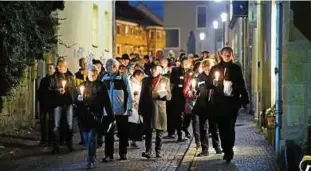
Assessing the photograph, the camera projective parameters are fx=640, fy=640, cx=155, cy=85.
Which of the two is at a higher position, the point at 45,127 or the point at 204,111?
the point at 204,111

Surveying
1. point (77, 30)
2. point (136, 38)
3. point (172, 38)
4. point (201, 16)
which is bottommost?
point (77, 30)

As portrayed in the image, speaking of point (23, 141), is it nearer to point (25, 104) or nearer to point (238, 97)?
point (25, 104)

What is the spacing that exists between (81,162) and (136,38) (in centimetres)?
6620

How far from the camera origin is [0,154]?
13.3m

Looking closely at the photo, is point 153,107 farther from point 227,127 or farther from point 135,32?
point 135,32

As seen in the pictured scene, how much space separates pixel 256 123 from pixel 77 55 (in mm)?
7660

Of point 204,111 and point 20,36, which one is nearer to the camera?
point 204,111

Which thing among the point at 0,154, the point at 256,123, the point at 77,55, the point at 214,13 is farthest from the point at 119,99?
the point at 214,13

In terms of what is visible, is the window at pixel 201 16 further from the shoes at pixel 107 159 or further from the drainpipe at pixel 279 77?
the shoes at pixel 107 159

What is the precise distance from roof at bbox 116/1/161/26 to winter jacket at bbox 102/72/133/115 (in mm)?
59062

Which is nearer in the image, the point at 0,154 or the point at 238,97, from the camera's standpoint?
the point at 238,97

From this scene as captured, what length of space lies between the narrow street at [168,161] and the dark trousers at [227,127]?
0.33 m

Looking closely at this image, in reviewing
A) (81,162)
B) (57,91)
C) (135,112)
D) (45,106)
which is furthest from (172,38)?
(81,162)

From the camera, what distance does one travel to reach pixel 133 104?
13039 millimetres
